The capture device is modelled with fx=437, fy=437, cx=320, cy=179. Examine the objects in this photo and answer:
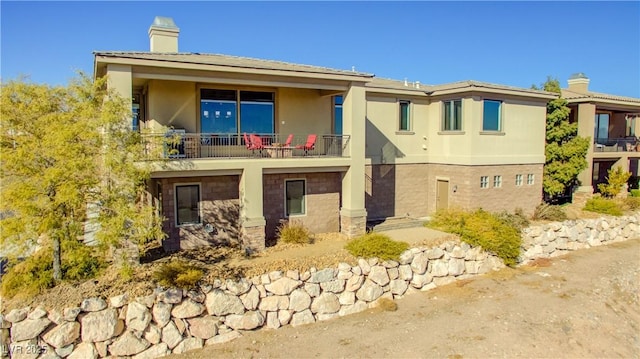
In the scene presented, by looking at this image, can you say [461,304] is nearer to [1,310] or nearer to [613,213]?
[1,310]

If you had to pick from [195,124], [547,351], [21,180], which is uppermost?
[195,124]

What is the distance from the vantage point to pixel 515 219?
21.1 metres

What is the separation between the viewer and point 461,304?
15094 millimetres

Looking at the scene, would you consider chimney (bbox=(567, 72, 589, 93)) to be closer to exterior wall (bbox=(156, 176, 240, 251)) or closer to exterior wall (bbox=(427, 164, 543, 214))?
exterior wall (bbox=(427, 164, 543, 214))

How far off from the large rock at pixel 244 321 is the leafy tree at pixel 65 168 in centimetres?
340

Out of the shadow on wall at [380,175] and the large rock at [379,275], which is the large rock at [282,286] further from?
the shadow on wall at [380,175]

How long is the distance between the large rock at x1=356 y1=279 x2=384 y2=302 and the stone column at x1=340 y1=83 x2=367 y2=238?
3060 mm

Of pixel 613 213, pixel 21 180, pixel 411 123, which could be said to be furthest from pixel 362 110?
pixel 613 213

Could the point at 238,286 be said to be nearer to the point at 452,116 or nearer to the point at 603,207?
the point at 452,116

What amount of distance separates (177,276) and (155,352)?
208 cm

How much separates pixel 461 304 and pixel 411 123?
34.3 ft

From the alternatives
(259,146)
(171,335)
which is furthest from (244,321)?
(259,146)

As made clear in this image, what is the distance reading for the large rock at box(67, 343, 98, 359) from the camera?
11.1m

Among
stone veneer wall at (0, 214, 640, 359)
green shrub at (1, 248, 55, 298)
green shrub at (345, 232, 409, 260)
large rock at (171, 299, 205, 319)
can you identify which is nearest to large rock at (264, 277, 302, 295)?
stone veneer wall at (0, 214, 640, 359)
